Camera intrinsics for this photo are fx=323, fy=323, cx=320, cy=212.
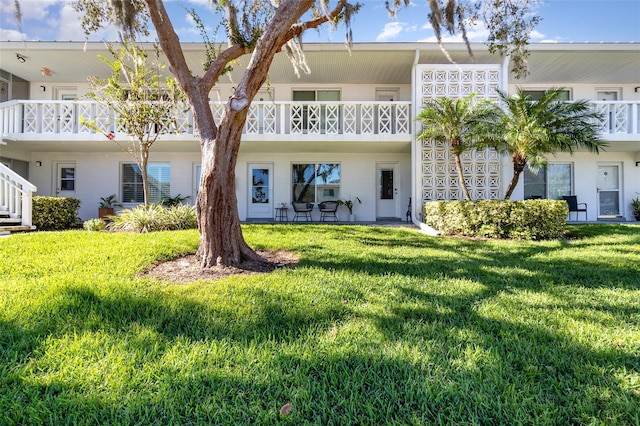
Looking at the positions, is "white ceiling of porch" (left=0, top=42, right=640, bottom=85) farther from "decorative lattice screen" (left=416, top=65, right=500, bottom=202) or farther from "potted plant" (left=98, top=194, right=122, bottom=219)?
"potted plant" (left=98, top=194, right=122, bottom=219)

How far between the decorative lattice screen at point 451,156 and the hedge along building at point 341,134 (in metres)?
0.03

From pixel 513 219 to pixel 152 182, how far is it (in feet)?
41.5

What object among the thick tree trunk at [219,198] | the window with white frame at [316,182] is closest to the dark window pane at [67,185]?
the window with white frame at [316,182]

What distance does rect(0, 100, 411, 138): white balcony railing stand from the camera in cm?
1073

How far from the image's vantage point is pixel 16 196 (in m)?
8.45

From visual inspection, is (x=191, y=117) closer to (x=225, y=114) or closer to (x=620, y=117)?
(x=225, y=114)

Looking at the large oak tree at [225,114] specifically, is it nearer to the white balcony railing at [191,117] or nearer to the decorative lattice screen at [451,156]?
the white balcony railing at [191,117]

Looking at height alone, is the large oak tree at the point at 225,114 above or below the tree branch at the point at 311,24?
below

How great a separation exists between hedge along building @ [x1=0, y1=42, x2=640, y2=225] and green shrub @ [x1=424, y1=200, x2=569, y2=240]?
254 centimetres

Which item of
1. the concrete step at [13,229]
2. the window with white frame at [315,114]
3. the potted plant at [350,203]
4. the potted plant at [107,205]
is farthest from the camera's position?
the potted plant at [350,203]

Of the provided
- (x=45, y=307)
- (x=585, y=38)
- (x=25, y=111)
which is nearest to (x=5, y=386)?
(x=45, y=307)

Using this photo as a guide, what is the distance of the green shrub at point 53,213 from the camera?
29.6ft

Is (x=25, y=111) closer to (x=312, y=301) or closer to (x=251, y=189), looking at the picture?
(x=251, y=189)

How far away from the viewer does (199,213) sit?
14.9 ft
